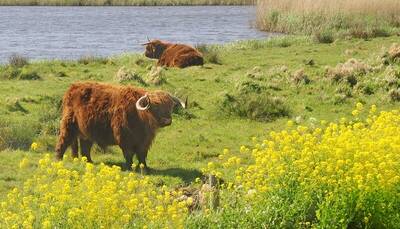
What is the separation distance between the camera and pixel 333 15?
32.6 m

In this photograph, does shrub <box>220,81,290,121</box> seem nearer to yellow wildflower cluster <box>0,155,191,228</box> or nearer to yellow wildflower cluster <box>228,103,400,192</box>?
yellow wildflower cluster <box>228,103,400,192</box>

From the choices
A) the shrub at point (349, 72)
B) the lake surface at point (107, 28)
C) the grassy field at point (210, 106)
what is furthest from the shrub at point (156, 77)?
the lake surface at point (107, 28)

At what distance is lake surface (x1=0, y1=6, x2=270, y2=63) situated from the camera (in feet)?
102

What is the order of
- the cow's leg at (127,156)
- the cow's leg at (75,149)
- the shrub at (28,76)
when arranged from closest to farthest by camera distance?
the cow's leg at (127,156) → the cow's leg at (75,149) → the shrub at (28,76)

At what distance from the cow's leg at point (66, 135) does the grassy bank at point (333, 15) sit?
63.3ft

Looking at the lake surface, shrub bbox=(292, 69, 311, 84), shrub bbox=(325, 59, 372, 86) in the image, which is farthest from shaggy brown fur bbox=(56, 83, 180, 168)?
the lake surface

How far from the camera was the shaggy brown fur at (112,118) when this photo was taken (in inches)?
480

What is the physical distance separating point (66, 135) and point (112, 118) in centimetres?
83

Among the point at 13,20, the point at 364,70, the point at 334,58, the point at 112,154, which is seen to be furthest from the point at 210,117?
the point at 13,20

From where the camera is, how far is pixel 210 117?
15922 millimetres

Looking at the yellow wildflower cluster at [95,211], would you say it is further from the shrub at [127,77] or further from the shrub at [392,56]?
the shrub at [392,56]

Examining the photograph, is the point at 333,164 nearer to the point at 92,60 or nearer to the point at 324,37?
the point at 92,60

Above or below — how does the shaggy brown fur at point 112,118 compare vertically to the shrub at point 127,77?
above

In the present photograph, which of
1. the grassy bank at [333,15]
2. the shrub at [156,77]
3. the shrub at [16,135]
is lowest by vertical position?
the grassy bank at [333,15]
